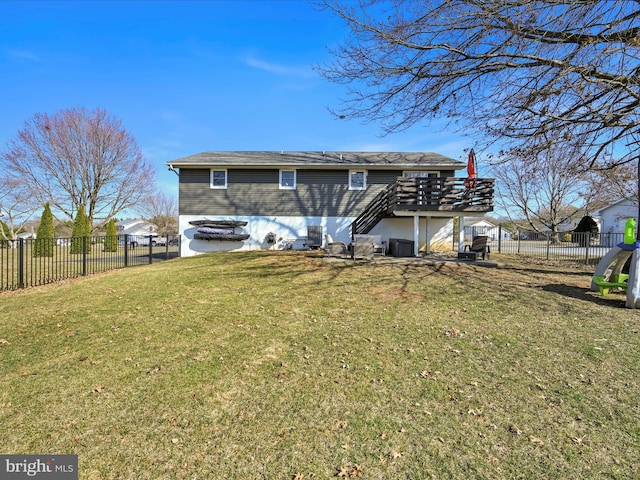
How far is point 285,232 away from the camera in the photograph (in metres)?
18.4

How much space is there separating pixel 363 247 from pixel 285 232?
21.8ft

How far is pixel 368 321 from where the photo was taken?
19.2ft

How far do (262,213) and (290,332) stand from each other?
13.8 m

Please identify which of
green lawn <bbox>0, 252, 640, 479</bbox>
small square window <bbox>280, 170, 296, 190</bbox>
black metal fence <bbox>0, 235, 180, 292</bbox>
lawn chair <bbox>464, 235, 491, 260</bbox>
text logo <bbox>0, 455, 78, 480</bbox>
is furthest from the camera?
small square window <bbox>280, 170, 296, 190</bbox>

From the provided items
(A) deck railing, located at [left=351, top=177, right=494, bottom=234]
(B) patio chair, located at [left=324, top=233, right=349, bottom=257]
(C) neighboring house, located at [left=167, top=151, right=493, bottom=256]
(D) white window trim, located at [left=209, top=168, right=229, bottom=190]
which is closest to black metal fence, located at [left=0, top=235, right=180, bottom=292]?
(C) neighboring house, located at [left=167, top=151, right=493, bottom=256]

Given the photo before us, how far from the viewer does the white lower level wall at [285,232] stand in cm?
1806

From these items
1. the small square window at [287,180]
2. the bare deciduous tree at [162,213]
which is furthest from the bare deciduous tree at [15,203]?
the small square window at [287,180]

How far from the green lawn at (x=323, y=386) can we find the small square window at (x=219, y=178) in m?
11.9

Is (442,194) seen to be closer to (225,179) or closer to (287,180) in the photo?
(287,180)

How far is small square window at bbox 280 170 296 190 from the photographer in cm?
1850

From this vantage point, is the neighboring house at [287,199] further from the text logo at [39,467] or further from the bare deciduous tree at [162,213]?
the bare deciduous tree at [162,213]

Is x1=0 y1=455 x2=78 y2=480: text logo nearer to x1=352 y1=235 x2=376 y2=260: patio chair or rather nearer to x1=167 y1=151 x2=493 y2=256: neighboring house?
x1=352 y1=235 x2=376 y2=260: patio chair

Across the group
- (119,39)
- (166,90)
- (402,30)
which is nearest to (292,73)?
(402,30)

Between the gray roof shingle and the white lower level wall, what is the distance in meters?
2.95
